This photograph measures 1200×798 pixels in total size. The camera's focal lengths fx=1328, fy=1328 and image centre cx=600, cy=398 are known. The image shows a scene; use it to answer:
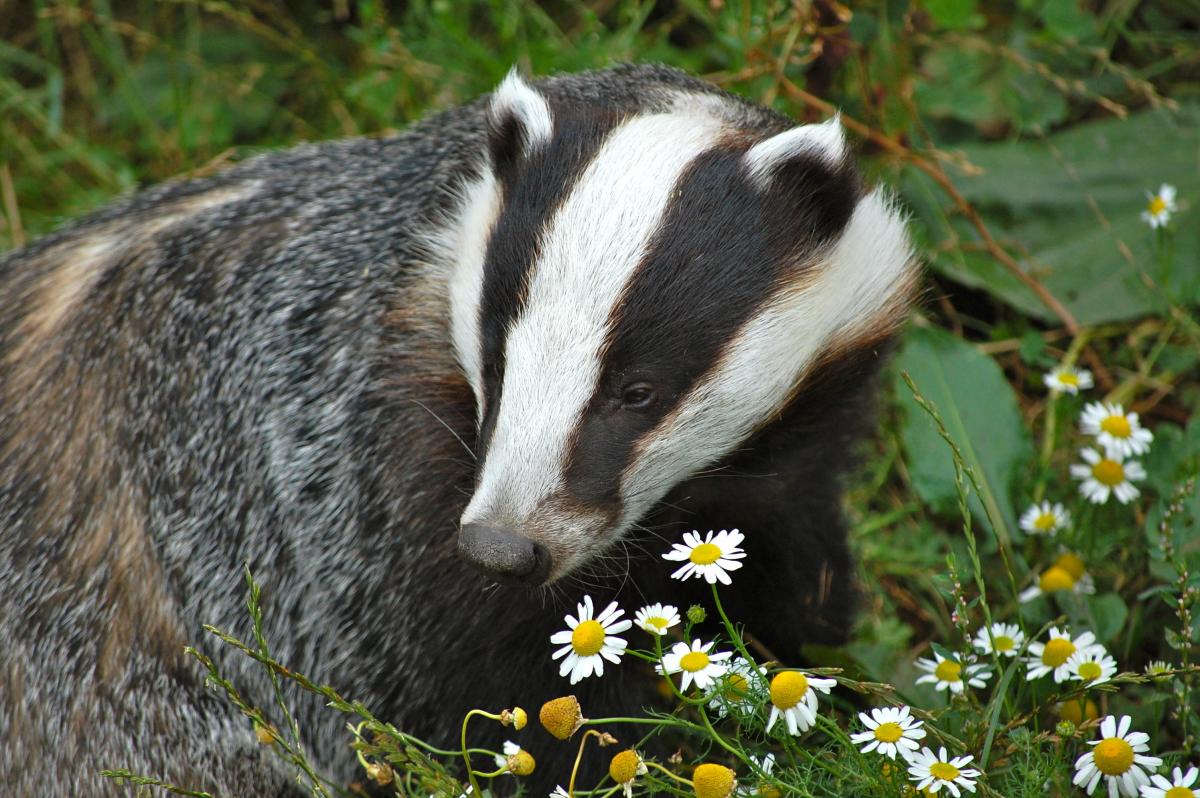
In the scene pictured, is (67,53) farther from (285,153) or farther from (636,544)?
(636,544)

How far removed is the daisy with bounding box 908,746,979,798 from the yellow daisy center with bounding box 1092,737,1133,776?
19 cm

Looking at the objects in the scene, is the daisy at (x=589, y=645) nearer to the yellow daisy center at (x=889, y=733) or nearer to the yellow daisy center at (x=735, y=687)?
the yellow daisy center at (x=735, y=687)

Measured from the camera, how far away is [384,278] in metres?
2.65

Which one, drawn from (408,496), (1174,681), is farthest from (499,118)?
(1174,681)

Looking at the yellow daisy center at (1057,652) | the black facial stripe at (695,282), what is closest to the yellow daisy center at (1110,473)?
the yellow daisy center at (1057,652)

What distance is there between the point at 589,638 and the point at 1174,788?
35.2 inches

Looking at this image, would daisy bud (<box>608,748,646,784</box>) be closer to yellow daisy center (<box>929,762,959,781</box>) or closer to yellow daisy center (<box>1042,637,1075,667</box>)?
yellow daisy center (<box>929,762,959,781</box>)

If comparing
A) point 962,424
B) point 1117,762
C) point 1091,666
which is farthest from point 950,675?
point 962,424

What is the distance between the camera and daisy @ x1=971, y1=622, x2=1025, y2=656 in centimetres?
232

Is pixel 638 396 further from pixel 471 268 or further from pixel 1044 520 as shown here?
pixel 1044 520

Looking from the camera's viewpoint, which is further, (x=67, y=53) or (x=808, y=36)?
(x=67, y=53)

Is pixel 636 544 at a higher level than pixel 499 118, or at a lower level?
lower

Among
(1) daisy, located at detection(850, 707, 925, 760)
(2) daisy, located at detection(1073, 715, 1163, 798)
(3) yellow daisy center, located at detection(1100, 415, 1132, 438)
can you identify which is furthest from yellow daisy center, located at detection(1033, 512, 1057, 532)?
(1) daisy, located at detection(850, 707, 925, 760)

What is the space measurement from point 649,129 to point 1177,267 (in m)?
2.02
